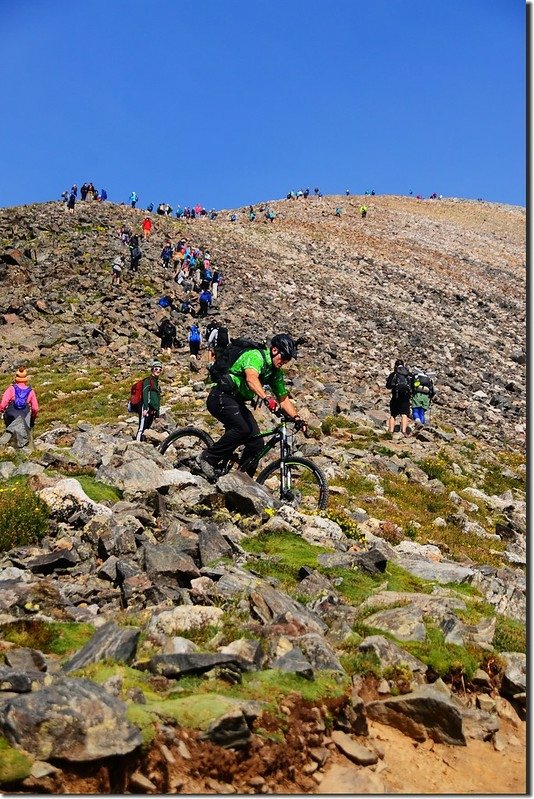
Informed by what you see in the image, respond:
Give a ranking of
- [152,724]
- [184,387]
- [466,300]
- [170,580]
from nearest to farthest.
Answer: [152,724] < [170,580] < [184,387] < [466,300]

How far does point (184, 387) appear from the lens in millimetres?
23516

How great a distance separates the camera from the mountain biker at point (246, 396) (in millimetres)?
10078

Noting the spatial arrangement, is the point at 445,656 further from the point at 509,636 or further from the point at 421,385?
the point at 421,385

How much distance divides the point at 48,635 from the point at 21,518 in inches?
107

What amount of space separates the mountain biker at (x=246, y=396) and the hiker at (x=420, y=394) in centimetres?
1278

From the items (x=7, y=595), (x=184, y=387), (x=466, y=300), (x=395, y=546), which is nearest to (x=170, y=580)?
(x=7, y=595)

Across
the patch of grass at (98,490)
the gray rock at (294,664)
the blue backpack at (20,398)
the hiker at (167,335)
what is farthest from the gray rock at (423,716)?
the hiker at (167,335)

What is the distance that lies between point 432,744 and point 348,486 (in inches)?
344

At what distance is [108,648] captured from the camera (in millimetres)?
5219

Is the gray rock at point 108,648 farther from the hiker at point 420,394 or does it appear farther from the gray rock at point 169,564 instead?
the hiker at point 420,394

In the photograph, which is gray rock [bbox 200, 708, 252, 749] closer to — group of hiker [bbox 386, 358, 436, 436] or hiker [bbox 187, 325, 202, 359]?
group of hiker [bbox 386, 358, 436, 436]

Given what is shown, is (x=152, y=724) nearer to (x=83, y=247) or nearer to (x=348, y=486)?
(x=348, y=486)

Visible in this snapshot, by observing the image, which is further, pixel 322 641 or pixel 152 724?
pixel 322 641

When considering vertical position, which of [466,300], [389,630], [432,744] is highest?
[466,300]
